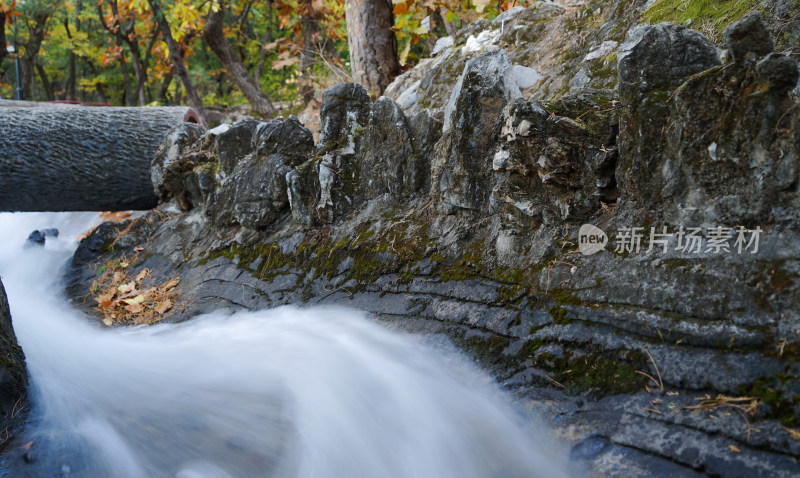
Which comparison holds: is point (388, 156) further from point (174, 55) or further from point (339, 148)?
point (174, 55)

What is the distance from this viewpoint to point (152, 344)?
12.0ft

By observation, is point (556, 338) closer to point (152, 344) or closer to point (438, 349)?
point (438, 349)

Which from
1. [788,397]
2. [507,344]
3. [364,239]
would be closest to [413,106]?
[364,239]

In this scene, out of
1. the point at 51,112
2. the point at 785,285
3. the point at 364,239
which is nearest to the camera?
the point at 785,285

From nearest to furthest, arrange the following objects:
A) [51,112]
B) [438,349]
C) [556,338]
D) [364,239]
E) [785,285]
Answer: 1. [785,285]
2. [556,338]
3. [438,349]
4. [364,239]
5. [51,112]

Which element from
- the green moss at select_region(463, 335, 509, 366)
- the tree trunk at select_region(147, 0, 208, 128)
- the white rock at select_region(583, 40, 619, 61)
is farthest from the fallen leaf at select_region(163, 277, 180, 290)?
the tree trunk at select_region(147, 0, 208, 128)

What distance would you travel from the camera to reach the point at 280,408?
255cm

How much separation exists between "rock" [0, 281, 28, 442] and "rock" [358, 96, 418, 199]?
226 centimetres

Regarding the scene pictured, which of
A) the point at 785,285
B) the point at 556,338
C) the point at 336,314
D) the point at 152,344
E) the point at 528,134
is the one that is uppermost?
the point at 528,134

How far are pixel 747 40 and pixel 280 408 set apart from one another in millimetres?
2450

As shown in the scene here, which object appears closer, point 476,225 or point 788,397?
point 788,397

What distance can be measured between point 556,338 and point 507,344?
247 millimetres

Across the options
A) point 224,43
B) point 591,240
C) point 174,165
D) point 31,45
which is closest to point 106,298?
point 174,165

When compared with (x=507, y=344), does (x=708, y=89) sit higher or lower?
higher
